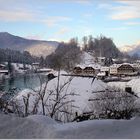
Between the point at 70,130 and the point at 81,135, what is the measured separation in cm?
10

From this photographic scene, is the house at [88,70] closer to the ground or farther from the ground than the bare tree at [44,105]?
closer to the ground

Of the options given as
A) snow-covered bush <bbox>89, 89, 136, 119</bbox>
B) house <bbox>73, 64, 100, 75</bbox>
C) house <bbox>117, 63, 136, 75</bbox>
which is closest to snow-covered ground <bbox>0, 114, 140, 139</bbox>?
snow-covered bush <bbox>89, 89, 136, 119</bbox>

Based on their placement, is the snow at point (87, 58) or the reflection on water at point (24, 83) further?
the snow at point (87, 58)

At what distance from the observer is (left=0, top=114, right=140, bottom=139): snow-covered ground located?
87.9 inches

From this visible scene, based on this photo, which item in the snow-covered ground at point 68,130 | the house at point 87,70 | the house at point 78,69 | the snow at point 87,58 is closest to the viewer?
the snow-covered ground at point 68,130

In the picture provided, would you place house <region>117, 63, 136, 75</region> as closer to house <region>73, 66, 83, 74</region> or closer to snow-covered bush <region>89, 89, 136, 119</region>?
house <region>73, 66, 83, 74</region>

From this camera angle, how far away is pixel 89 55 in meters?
46.4

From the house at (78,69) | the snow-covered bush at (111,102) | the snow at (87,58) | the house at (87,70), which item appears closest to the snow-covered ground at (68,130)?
the snow-covered bush at (111,102)

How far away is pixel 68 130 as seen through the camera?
233cm

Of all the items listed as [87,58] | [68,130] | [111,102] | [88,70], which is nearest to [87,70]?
[88,70]

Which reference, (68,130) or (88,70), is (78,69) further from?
(68,130)

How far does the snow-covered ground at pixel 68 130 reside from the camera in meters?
2.23

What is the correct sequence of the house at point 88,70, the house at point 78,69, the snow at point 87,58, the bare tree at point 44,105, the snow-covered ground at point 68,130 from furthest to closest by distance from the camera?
the snow at point 87,58
the house at point 88,70
the house at point 78,69
the bare tree at point 44,105
the snow-covered ground at point 68,130

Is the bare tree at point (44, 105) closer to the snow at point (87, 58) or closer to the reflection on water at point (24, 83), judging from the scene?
the reflection on water at point (24, 83)
